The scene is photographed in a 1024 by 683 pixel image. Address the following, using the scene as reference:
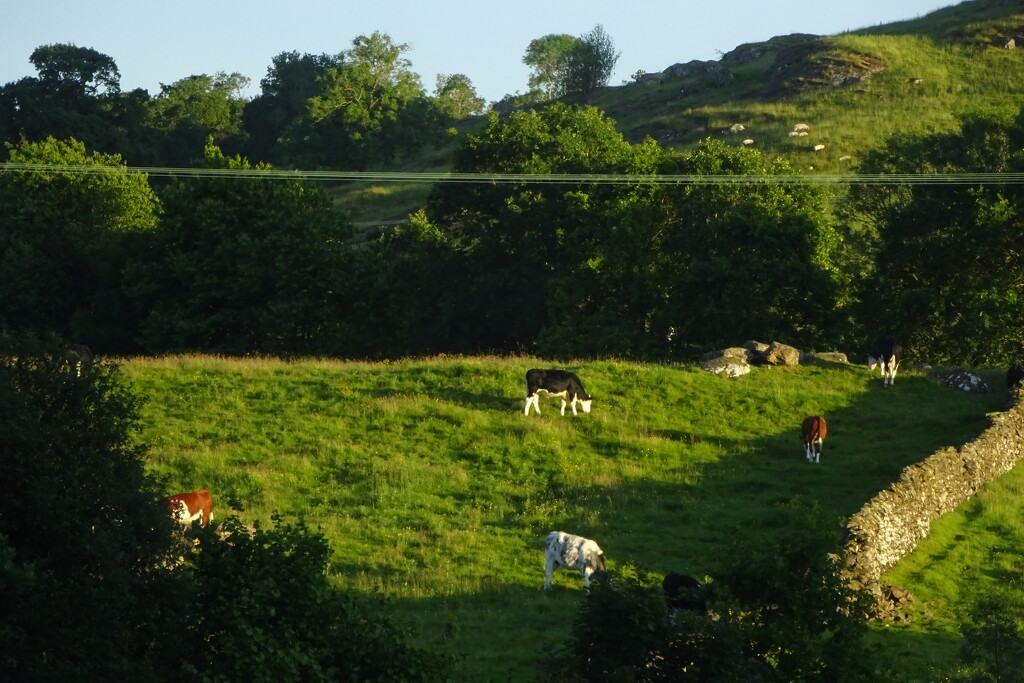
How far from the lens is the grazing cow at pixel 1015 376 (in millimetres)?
36250

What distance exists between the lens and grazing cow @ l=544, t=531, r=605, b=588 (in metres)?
21.3

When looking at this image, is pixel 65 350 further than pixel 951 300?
No

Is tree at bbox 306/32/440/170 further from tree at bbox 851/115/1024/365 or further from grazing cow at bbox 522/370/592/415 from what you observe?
grazing cow at bbox 522/370/592/415

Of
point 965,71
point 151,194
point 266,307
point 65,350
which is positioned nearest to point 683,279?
point 266,307

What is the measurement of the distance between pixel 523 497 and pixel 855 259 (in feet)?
107

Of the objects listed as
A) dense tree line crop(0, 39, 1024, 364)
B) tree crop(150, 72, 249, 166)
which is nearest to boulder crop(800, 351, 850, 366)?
dense tree line crop(0, 39, 1024, 364)

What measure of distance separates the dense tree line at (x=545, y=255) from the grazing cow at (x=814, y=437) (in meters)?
16.2

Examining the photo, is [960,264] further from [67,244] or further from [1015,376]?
[67,244]

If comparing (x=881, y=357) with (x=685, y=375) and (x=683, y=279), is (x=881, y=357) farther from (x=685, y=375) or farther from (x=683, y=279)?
(x=683, y=279)

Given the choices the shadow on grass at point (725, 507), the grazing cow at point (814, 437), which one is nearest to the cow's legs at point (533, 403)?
the shadow on grass at point (725, 507)

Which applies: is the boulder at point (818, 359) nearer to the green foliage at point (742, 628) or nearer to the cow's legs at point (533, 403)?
the cow's legs at point (533, 403)

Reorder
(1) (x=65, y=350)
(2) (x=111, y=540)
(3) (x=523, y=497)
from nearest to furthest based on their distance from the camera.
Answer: (2) (x=111, y=540)
(1) (x=65, y=350)
(3) (x=523, y=497)

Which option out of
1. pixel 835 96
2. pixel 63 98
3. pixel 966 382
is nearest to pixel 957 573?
pixel 966 382

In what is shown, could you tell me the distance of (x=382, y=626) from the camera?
568 inches
